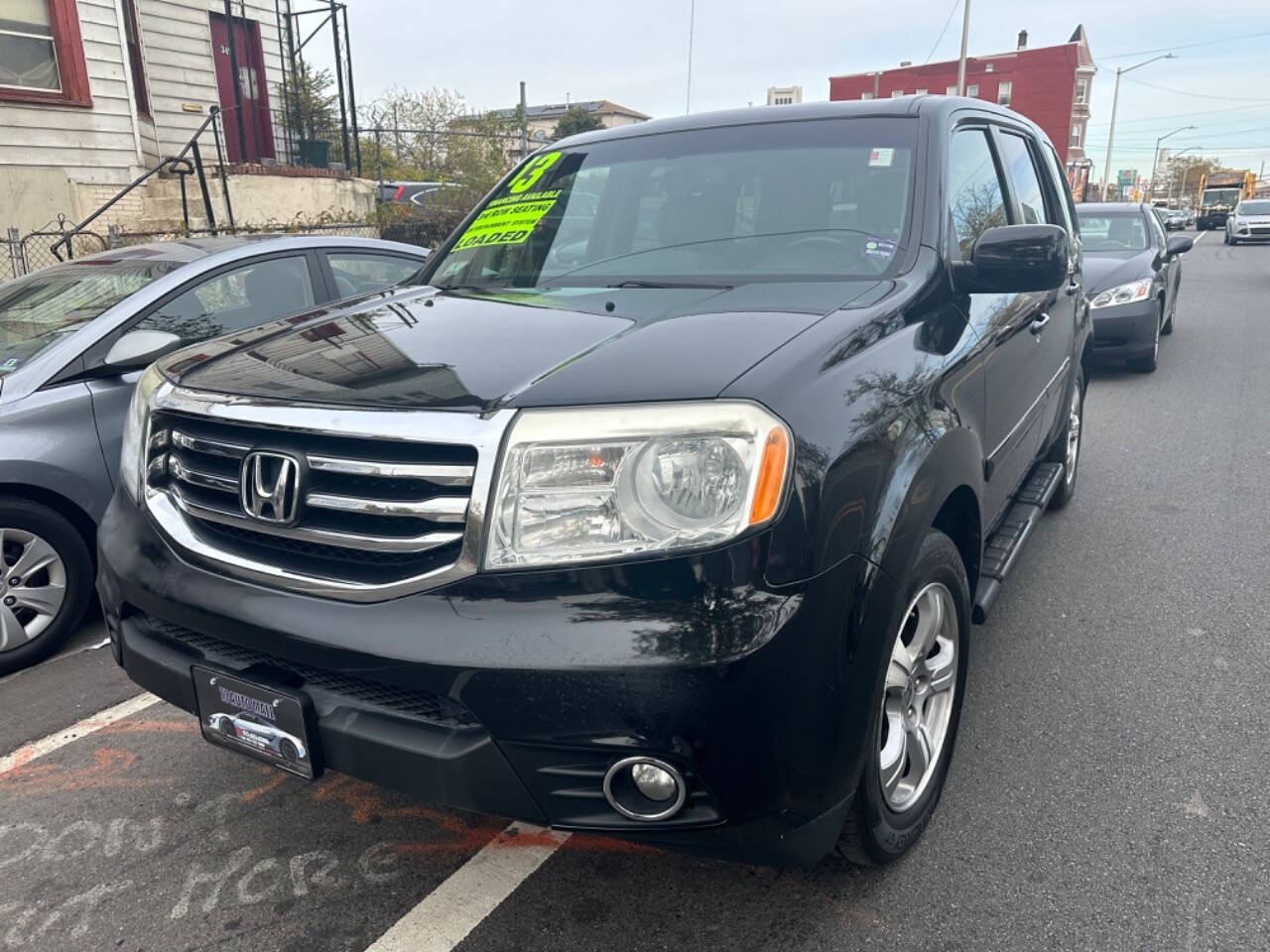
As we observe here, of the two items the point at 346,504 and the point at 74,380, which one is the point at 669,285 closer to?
the point at 346,504

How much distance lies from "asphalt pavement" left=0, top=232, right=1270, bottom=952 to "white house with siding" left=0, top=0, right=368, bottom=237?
34.5ft

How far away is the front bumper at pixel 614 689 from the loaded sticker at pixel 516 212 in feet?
6.07

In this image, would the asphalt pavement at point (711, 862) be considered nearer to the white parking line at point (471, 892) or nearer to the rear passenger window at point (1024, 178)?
the white parking line at point (471, 892)

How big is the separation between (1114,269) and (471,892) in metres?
8.71

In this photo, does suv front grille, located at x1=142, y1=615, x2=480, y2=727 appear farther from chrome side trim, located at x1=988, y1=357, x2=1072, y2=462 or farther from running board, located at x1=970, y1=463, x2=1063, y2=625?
chrome side trim, located at x1=988, y1=357, x2=1072, y2=462

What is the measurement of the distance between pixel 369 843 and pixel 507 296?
62.5 inches

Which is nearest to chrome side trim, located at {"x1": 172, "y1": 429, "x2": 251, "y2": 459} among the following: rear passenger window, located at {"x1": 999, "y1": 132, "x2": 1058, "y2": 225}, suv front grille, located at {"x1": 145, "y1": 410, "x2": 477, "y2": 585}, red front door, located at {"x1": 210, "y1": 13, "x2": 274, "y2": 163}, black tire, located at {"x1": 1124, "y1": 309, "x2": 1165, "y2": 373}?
suv front grille, located at {"x1": 145, "y1": 410, "x2": 477, "y2": 585}

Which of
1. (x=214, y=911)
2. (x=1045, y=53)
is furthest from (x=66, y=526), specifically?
(x=1045, y=53)

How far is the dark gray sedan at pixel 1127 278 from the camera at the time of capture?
28.7 feet

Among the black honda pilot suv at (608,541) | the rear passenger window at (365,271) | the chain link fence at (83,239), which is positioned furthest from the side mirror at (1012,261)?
the chain link fence at (83,239)

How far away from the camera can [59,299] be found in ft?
14.3

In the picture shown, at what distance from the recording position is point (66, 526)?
372cm

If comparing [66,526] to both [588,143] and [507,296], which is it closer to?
[507,296]

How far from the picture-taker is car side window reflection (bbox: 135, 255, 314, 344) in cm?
420
